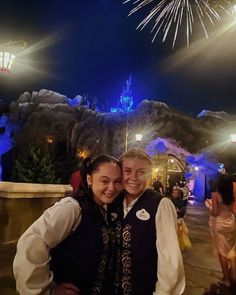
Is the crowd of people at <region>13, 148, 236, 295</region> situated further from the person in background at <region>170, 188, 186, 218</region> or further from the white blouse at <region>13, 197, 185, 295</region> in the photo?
the person in background at <region>170, 188, 186, 218</region>

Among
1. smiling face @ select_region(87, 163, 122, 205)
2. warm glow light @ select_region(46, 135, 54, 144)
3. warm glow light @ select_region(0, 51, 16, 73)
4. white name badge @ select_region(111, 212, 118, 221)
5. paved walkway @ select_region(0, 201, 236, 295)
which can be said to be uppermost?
warm glow light @ select_region(46, 135, 54, 144)

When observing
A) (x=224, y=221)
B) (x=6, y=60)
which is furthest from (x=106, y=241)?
(x=6, y=60)

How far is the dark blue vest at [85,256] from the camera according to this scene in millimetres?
1624

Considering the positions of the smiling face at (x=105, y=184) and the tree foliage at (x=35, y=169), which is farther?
the tree foliage at (x=35, y=169)

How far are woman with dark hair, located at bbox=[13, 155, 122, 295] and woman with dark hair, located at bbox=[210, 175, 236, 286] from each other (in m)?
3.14

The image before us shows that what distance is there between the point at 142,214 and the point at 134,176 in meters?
0.29

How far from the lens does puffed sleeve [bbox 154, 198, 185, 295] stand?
1626 mm

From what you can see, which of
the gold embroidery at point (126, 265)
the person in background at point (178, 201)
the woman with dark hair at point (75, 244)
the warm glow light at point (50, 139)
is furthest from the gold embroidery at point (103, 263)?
the warm glow light at point (50, 139)

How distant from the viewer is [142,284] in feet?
5.59

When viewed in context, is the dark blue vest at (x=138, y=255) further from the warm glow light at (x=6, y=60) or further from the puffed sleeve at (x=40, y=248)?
the warm glow light at (x=6, y=60)

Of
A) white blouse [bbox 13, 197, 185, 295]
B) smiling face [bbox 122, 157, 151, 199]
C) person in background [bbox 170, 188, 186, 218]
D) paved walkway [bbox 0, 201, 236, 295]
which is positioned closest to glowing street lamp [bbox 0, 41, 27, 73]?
paved walkway [bbox 0, 201, 236, 295]

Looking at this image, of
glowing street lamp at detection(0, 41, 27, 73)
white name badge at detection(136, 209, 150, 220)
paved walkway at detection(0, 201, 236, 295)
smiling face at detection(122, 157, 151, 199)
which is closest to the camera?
white name badge at detection(136, 209, 150, 220)

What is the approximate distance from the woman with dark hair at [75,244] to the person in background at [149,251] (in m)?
0.09

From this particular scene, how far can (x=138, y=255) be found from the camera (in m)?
1.71
